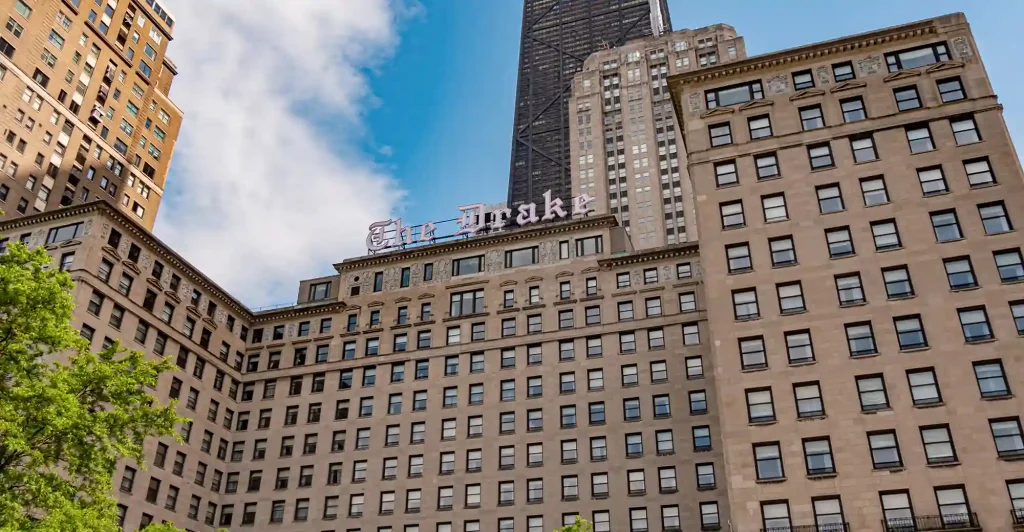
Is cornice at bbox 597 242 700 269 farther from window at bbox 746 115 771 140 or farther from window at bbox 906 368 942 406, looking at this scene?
window at bbox 906 368 942 406

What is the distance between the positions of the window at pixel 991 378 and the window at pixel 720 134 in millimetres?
23928

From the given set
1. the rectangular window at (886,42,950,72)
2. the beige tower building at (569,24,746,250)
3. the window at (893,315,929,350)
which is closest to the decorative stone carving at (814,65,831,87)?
the rectangular window at (886,42,950,72)

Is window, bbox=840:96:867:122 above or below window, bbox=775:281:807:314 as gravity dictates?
above

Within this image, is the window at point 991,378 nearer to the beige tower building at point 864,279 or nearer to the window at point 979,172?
the beige tower building at point 864,279

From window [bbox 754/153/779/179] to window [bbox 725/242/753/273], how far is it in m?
6.16

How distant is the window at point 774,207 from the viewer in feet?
195

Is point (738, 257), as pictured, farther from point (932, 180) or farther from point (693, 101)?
point (693, 101)

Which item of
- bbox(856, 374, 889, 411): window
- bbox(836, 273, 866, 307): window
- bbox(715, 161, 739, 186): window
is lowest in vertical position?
bbox(856, 374, 889, 411): window

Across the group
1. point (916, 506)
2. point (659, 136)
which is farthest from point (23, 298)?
point (659, 136)

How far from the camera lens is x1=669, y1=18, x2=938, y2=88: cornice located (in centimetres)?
6378

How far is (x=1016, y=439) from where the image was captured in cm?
4703

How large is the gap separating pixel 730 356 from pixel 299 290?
54364 mm

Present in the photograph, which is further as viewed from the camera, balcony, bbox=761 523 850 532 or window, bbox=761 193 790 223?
window, bbox=761 193 790 223

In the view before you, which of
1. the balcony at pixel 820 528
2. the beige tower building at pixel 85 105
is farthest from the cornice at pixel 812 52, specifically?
the beige tower building at pixel 85 105
